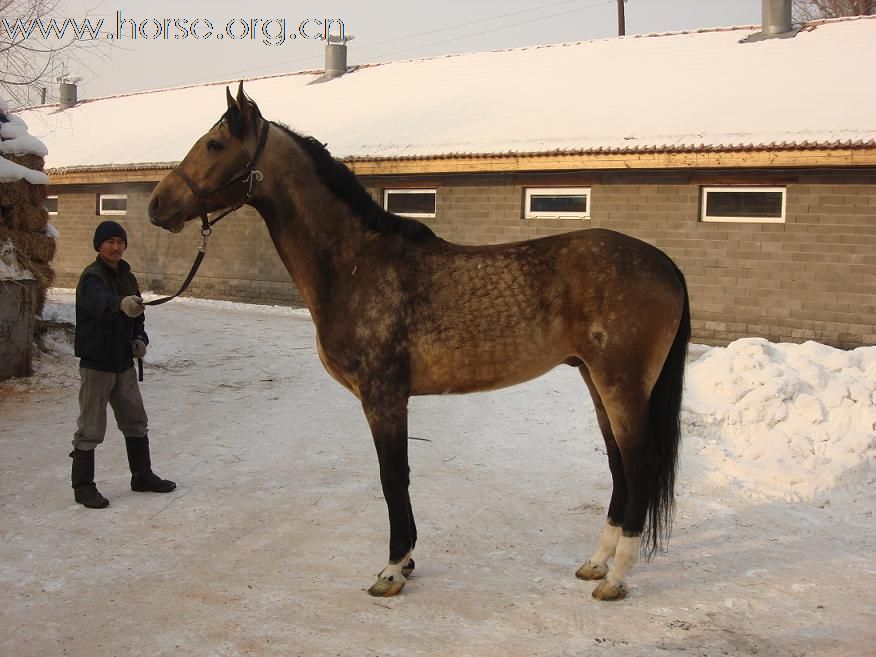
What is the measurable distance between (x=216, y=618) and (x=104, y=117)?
2460 cm

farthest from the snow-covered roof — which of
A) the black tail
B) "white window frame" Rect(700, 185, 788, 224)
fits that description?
the black tail

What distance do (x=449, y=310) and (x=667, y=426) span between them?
1.34 metres

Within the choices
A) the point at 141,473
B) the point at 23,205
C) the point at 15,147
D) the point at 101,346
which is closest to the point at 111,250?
the point at 101,346

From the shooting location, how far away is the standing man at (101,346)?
16.2 feet

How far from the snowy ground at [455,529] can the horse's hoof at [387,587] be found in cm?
6

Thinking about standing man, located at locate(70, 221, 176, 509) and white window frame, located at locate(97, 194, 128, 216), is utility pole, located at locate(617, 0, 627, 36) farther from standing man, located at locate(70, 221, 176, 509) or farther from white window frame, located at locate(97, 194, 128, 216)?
standing man, located at locate(70, 221, 176, 509)

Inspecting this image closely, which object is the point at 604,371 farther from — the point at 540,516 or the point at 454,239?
the point at 454,239

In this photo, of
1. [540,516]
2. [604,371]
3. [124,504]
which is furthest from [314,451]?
[604,371]

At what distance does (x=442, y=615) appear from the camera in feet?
11.7

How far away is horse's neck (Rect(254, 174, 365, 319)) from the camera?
4160 millimetres

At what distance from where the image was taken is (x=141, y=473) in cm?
531

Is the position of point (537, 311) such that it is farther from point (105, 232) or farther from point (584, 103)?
point (584, 103)

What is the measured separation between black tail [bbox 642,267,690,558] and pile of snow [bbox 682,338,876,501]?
157 cm

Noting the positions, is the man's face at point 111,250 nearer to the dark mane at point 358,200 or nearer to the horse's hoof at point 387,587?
the dark mane at point 358,200
